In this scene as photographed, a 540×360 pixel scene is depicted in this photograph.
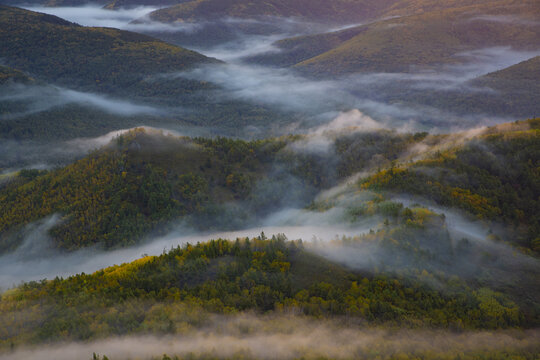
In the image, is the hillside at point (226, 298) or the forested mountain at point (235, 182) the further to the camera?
the forested mountain at point (235, 182)

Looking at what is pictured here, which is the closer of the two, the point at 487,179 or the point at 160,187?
the point at 487,179

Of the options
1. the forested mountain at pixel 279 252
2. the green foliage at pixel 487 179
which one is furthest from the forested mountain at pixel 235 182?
the forested mountain at pixel 279 252

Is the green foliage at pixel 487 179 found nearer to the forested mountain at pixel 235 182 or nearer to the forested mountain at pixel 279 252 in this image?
the forested mountain at pixel 235 182

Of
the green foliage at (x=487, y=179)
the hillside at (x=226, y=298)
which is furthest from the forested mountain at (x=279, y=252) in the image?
the green foliage at (x=487, y=179)

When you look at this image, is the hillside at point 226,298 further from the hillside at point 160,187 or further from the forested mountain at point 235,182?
→ the hillside at point 160,187

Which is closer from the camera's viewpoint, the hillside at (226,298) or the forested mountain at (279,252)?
the forested mountain at (279,252)

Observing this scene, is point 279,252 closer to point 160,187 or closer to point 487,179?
point 160,187

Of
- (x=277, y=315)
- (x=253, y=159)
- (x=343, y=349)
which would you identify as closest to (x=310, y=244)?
(x=277, y=315)

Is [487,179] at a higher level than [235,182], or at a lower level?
lower

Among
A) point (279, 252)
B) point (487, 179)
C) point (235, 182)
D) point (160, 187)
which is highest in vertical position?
point (160, 187)

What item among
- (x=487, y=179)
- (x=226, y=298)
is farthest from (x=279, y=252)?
(x=487, y=179)

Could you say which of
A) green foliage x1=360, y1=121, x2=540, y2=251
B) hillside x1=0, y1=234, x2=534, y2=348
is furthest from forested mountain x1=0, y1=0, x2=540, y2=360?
green foliage x1=360, y1=121, x2=540, y2=251

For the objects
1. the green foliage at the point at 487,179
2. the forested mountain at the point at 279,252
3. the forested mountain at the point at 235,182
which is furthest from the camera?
the forested mountain at the point at 235,182

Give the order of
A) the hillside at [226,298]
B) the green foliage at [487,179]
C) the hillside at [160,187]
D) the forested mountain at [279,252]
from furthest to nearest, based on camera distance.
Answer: the hillside at [160,187] < the green foliage at [487,179] < the hillside at [226,298] < the forested mountain at [279,252]
